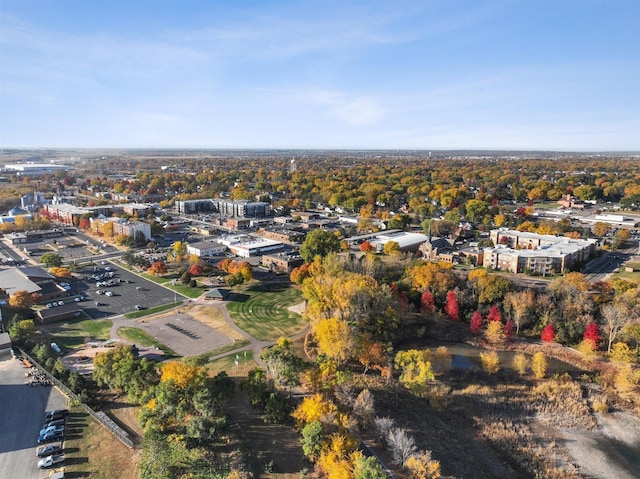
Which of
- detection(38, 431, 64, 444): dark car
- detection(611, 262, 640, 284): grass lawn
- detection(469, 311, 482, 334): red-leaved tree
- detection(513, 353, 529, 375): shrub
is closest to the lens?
detection(38, 431, 64, 444): dark car

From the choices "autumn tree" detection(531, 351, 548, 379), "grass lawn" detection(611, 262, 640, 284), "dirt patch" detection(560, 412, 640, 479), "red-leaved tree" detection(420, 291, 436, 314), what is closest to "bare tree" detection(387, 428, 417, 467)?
"dirt patch" detection(560, 412, 640, 479)

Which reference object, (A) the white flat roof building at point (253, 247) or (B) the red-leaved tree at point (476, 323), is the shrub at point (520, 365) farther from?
(A) the white flat roof building at point (253, 247)

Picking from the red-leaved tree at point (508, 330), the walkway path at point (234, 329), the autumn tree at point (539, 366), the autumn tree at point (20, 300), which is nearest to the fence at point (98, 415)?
the walkway path at point (234, 329)

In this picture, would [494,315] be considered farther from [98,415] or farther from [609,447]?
[98,415]

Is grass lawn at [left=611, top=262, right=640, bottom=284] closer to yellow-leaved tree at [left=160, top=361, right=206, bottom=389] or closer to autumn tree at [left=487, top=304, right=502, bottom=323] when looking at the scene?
autumn tree at [left=487, top=304, right=502, bottom=323]

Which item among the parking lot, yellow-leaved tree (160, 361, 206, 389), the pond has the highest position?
yellow-leaved tree (160, 361, 206, 389)

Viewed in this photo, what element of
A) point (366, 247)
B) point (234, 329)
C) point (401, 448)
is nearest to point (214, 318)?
point (234, 329)
